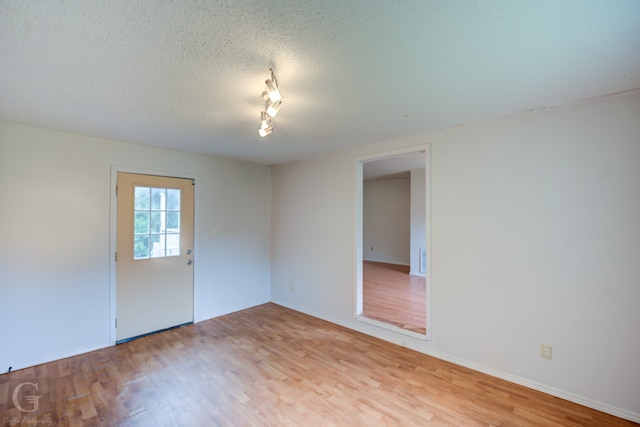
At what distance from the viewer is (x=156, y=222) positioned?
3434 mm

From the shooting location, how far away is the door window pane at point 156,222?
3.30 metres

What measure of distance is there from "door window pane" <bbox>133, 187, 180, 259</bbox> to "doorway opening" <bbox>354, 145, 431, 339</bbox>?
7.83 feet


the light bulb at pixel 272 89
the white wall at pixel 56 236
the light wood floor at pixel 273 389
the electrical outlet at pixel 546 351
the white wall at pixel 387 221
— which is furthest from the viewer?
the white wall at pixel 387 221

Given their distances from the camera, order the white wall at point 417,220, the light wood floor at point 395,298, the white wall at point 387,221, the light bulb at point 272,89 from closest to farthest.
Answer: the light bulb at point 272,89
the light wood floor at point 395,298
the white wall at point 417,220
the white wall at point 387,221

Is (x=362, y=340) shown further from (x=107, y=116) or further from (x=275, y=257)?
(x=107, y=116)

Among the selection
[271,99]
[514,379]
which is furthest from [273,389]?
[271,99]

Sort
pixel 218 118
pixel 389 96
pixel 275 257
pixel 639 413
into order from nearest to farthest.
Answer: pixel 639 413 → pixel 389 96 → pixel 218 118 → pixel 275 257

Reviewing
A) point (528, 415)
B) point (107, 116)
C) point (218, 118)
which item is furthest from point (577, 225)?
point (107, 116)

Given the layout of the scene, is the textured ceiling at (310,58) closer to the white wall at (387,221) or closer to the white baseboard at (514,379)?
the white baseboard at (514,379)

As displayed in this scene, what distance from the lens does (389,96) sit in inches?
79.3

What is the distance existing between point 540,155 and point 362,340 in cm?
256

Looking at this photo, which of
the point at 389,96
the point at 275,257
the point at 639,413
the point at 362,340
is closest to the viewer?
the point at 639,413

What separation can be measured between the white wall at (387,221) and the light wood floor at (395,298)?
3.37 feet

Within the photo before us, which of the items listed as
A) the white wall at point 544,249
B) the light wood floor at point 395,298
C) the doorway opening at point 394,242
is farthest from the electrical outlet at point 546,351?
the light wood floor at point 395,298
